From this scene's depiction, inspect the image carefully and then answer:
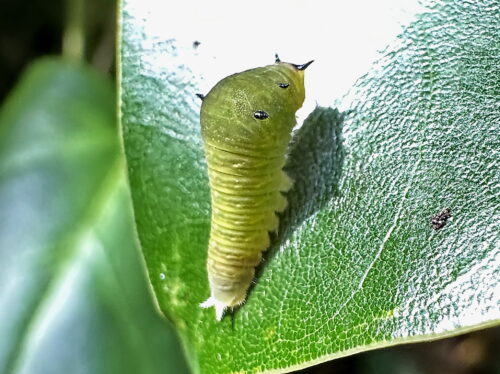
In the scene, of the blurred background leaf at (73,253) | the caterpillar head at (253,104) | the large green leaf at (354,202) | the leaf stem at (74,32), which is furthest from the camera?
the leaf stem at (74,32)

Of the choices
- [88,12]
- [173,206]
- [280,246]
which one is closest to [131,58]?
[173,206]

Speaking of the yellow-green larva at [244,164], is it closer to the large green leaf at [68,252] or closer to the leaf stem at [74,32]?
the large green leaf at [68,252]

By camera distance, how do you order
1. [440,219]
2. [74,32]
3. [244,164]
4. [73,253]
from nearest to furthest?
1. [440,219]
2. [244,164]
3. [73,253]
4. [74,32]

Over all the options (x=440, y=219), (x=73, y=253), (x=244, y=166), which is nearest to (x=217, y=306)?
(x=244, y=166)

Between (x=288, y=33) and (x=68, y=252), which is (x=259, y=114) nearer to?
(x=288, y=33)

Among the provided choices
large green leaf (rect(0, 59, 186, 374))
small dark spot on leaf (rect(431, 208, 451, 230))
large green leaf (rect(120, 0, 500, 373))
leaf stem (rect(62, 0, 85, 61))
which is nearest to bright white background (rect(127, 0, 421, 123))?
large green leaf (rect(120, 0, 500, 373))

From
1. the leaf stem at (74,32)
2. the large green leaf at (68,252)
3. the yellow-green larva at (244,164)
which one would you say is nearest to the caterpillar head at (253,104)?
the yellow-green larva at (244,164)

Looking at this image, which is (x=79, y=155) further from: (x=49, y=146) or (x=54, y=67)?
(x=54, y=67)
